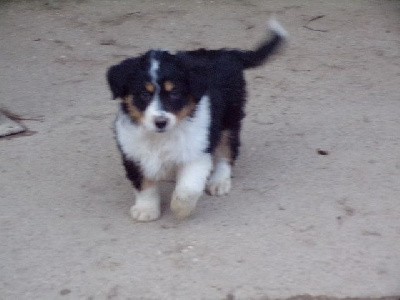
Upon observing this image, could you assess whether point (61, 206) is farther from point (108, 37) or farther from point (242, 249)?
point (108, 37)

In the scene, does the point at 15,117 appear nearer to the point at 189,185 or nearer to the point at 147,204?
the point at 147,204

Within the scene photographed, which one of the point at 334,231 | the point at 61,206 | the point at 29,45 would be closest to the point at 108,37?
the point at 29,45

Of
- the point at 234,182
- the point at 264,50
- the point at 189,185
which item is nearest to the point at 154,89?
the point at 189,185

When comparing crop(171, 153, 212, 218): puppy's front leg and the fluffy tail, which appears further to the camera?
the fluffy tail

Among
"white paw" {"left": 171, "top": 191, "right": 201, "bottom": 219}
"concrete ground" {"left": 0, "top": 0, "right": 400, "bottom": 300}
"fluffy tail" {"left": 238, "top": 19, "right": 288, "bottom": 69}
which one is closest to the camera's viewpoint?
"concrete ground" {"left": 0, "top": 0, "right": 400, "bottom": 300}

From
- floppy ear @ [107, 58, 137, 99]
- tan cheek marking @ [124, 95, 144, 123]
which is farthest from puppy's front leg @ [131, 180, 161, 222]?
floppy ear @ [107, 58, 137, 99]

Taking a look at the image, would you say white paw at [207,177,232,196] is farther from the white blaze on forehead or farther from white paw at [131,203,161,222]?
the white blaze on forehead

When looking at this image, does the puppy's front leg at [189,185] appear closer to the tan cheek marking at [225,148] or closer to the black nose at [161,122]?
the black nose at [161,122]
